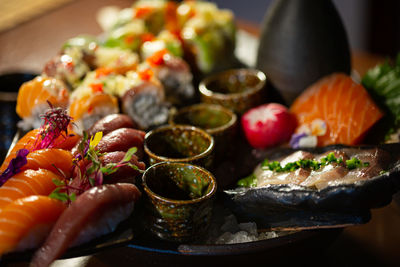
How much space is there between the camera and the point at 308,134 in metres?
1.86

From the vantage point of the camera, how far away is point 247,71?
221cm

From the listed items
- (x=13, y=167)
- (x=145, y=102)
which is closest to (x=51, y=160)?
(x=13, y=167)

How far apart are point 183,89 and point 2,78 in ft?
3.07

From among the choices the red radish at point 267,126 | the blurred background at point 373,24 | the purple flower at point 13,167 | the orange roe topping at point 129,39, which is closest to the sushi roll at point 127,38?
the orange roe topping at point 129,39

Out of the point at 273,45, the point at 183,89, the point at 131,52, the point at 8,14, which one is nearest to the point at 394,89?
the point at 273,45

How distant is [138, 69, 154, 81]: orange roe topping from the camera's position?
1960 millimetres

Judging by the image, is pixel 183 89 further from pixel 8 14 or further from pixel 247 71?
pixel 8 14

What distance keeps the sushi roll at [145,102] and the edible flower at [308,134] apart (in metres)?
0.62

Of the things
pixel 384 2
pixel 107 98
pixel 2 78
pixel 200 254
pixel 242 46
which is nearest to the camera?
pixel 200 254

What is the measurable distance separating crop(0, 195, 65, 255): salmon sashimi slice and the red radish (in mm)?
971

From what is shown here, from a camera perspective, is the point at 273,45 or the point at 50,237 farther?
the point at 273,45

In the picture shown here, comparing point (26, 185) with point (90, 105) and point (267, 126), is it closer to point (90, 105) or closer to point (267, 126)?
point (90, 105)

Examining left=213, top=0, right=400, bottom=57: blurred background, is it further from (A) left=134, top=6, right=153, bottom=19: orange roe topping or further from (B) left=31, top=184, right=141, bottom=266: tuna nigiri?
(B) left=31, top=184, right=141, bottom=266: tuna nigiri

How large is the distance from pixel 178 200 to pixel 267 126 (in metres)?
0.67
